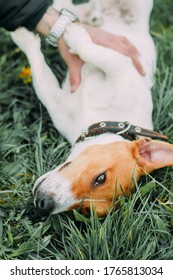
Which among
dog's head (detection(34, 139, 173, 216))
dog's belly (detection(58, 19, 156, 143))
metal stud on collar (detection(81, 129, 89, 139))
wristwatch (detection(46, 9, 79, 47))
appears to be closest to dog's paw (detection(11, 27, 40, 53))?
wristwatch (detection(46, 9, 79, 47))

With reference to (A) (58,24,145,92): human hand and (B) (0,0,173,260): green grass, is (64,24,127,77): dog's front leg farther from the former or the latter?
(B) (0,0,173,260): green grass

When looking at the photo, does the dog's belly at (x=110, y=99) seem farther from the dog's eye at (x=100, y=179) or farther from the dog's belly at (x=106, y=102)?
the dog's eye at (x=100, y=179)

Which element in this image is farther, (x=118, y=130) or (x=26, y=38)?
(x=26, y=38)

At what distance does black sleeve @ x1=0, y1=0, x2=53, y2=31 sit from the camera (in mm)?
3400

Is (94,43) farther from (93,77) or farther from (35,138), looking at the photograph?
(35,138)

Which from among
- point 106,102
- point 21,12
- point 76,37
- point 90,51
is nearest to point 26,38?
point 21,12

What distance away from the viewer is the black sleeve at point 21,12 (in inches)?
134

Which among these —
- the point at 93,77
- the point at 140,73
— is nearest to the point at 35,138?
the point at 93,77

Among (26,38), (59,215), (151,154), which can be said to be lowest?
(59,215)

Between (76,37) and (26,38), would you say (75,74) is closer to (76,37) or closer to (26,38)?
(76,37)

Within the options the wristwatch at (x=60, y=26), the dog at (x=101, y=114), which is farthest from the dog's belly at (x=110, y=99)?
the wristwatch at (x=60, y=26)

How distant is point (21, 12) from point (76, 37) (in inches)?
16.3

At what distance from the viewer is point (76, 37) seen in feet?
11.2

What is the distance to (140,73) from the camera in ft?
11.7
